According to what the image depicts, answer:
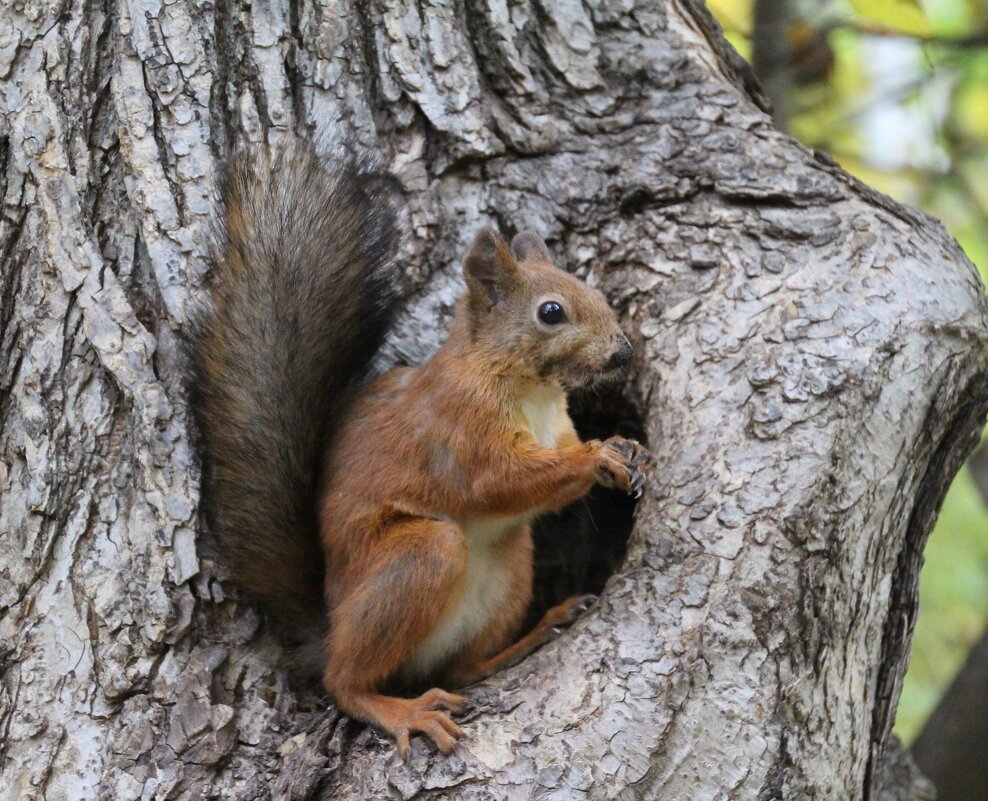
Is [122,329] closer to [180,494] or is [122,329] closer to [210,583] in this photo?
[180,494]

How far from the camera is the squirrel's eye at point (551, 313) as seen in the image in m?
2.32

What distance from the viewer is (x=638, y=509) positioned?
228cm

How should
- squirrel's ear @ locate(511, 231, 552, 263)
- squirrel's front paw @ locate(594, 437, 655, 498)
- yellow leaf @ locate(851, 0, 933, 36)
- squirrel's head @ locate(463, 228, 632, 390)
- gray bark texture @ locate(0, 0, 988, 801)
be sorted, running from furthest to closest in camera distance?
yellow leaf @ locate(851, 0, 933, 36) → squirrel's ear @ locate(511, 231, 552, 263) → squirrel's head @ locate(463, 228, 632, 390) → squirrel's front paw @ locate(594, 437, 655, 498) → gray bark texture @ locate(0, 0, 988, 801)

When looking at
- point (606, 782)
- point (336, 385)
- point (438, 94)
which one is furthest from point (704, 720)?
point (438, 94)

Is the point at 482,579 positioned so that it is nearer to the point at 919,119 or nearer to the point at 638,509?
the point at 638,509

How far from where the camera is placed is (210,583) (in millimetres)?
2143

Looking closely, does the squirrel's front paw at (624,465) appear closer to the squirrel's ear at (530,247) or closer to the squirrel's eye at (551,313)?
the squirrel's eye at (551,313)

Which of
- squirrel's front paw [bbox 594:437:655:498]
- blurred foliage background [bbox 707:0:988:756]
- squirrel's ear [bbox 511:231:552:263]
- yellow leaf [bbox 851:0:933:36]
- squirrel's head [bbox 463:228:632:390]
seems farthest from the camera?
blurred foliage background [bbox 707:0:988:756]

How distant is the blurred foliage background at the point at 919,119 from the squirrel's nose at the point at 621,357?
120 centimetres

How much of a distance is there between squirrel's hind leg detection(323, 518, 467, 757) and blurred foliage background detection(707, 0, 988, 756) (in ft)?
5.43

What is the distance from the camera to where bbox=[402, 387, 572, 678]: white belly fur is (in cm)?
233

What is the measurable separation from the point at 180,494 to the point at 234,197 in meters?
0.62

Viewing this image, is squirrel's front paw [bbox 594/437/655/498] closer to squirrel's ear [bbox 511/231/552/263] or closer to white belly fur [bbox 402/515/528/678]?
white belly fur [bbox 402/515/528/678]

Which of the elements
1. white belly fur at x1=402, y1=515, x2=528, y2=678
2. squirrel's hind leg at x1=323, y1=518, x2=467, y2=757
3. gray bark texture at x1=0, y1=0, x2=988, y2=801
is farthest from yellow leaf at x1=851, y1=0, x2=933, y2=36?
squirrel's hind leg at x1=323, y1=518, x2=467, y2=757
